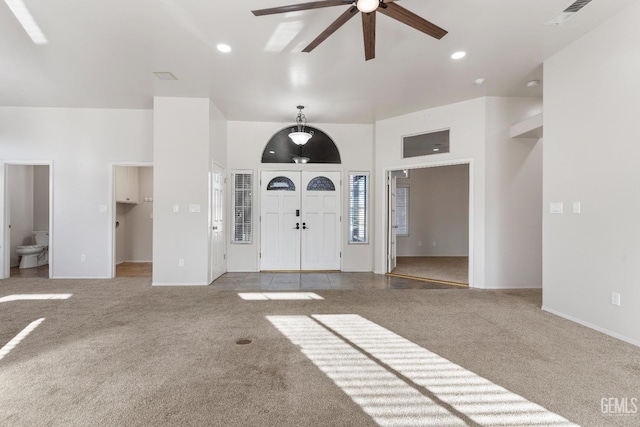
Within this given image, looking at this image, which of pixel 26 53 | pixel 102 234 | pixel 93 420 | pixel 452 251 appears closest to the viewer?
pixel 93 420

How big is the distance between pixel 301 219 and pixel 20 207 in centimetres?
605

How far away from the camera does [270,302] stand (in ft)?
13.6

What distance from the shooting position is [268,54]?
12.1ft

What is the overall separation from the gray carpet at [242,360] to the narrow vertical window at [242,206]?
2.25m

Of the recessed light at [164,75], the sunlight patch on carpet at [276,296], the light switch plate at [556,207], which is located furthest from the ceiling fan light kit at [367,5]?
the sunlight patch on carpet at [276,296]

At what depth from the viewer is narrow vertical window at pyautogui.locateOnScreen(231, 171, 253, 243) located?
252 inches

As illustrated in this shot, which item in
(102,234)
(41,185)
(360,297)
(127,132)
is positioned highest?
(127,132)

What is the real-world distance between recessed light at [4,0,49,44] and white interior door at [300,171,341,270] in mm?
4273

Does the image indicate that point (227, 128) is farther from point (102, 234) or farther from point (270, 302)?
point (270, 302)

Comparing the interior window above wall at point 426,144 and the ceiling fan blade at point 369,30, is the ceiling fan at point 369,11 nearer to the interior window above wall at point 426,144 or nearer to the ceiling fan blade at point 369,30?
the ceiling fan blade at point 369,30

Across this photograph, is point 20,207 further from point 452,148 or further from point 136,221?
point 452,148

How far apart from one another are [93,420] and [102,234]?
15.9 feet

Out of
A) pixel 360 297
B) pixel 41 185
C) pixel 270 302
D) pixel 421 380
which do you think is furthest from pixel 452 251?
pixel 41 185

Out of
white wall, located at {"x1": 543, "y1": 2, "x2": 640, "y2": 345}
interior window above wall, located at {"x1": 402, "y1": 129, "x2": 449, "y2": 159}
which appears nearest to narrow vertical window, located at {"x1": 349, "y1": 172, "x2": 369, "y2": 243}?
interior window above wall, located at {"x1": 402, "y1": 129, "x2": 449, "y2": 159}
